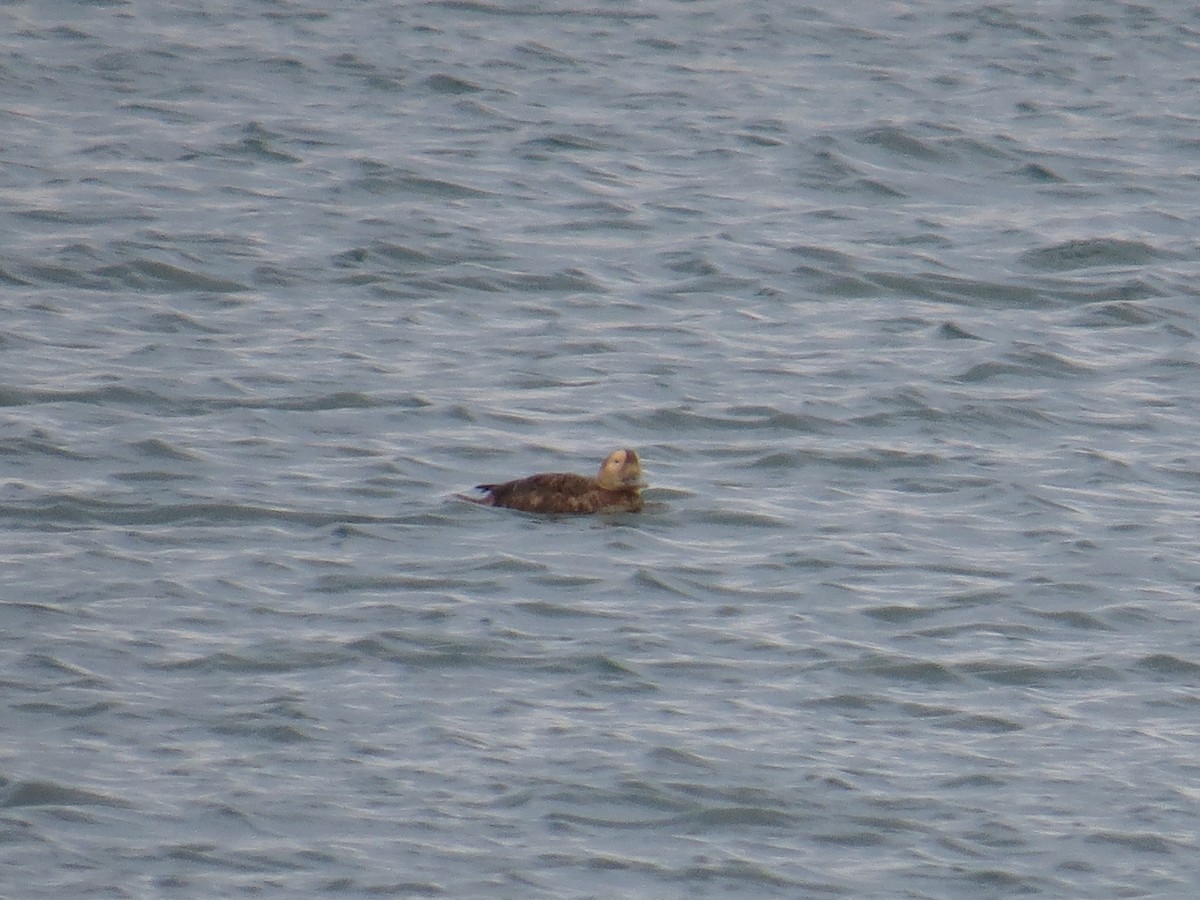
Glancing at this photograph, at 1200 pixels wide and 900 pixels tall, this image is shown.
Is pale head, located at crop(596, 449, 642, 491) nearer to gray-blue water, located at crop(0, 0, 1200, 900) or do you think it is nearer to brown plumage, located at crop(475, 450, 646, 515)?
brown plumage, located at crop(475, 450, 646, 515)

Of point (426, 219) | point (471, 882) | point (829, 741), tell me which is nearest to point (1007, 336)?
point (426, 219)

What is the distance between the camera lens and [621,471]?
9.89m

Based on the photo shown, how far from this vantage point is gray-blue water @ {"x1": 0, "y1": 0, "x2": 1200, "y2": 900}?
700 cm

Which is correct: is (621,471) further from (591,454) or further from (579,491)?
(591,454)

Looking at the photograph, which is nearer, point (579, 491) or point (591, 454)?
point (579, 491)

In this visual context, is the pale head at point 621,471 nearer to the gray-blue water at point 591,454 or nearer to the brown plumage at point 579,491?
the brown plumage at point 579,491

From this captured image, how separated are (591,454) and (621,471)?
3.11 ft

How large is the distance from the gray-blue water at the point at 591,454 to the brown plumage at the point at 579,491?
83 millimetres

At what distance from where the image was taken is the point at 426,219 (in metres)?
14.6

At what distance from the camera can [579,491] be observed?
983 centimetres

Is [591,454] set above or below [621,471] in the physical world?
below

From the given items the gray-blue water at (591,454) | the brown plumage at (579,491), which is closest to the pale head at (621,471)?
the brown plumage at (579,491)

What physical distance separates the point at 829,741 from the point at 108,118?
9871mm

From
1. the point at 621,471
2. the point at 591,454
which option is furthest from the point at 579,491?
the point at 591,454
